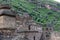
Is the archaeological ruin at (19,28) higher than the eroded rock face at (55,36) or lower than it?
higher

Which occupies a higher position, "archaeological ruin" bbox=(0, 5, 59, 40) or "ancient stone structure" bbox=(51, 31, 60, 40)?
"archaeological ruin" bbox=(0, 5, 59, 40)

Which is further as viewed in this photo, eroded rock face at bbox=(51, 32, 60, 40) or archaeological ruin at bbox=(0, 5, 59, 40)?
eroded rock face at bbox=(51, 32, 60, 40)

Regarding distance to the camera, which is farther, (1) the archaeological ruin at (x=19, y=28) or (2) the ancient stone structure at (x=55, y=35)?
(2) the ancient stone structure at (x=55, y=35)

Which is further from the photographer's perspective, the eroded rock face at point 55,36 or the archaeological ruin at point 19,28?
the eroded rock face at point 55,36

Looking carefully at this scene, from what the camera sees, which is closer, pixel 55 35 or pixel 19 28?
pixel 19 28

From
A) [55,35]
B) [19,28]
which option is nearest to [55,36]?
[55,35]

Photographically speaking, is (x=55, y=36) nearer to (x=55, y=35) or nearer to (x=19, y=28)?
(x=55, y=35)

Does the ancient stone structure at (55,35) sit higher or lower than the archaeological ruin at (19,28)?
lower

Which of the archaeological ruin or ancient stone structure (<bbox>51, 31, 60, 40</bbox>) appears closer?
the archaeological ruin

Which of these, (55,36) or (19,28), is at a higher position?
(19,28)

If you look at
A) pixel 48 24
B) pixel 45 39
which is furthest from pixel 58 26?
pixel 45 39

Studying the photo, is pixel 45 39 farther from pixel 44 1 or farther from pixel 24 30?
pixel 44 1
